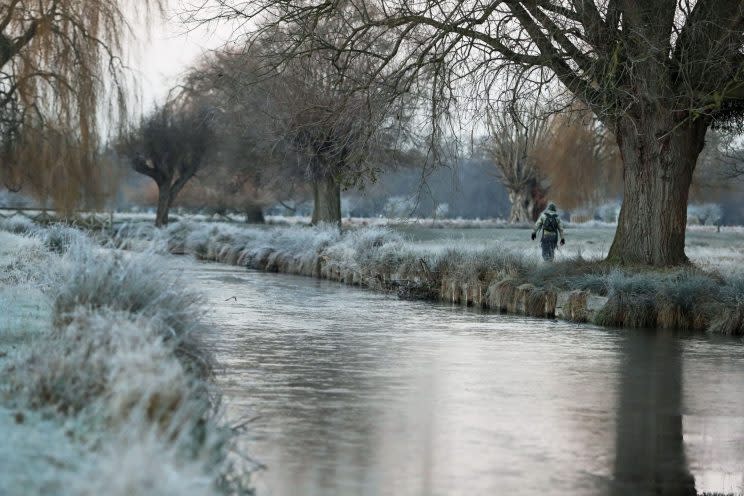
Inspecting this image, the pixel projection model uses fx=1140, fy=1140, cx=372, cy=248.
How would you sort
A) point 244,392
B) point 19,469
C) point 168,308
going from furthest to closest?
point 244,392
point 168,308
point 19,469

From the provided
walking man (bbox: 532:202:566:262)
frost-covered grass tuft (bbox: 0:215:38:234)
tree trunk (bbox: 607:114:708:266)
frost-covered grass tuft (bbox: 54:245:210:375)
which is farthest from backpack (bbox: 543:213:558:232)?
frost-covered grass tuft (bbox: 54:245:210:375)

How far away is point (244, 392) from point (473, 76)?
9356 millimetres

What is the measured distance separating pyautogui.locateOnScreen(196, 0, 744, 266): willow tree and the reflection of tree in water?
4623 millimetres

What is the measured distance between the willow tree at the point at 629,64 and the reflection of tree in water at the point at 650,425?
462cm

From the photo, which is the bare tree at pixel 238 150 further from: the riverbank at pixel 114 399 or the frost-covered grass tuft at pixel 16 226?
the riverbank at pixel 114 399

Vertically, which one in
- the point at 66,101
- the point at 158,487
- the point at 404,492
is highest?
the point at 66,101

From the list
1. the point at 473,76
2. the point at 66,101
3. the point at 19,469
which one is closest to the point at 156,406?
the point at 19,469

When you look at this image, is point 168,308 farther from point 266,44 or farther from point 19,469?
point 266,44

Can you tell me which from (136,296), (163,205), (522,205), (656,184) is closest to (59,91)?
(656,184)

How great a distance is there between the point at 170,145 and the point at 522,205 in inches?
957

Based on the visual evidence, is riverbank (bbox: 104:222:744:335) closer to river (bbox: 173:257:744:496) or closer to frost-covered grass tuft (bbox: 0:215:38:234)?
river (bbox: 173:257:744:496)

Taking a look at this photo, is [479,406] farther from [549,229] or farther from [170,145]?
[170,145]

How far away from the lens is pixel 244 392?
1046 centimetres

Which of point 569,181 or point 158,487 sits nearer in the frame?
point 158,487
